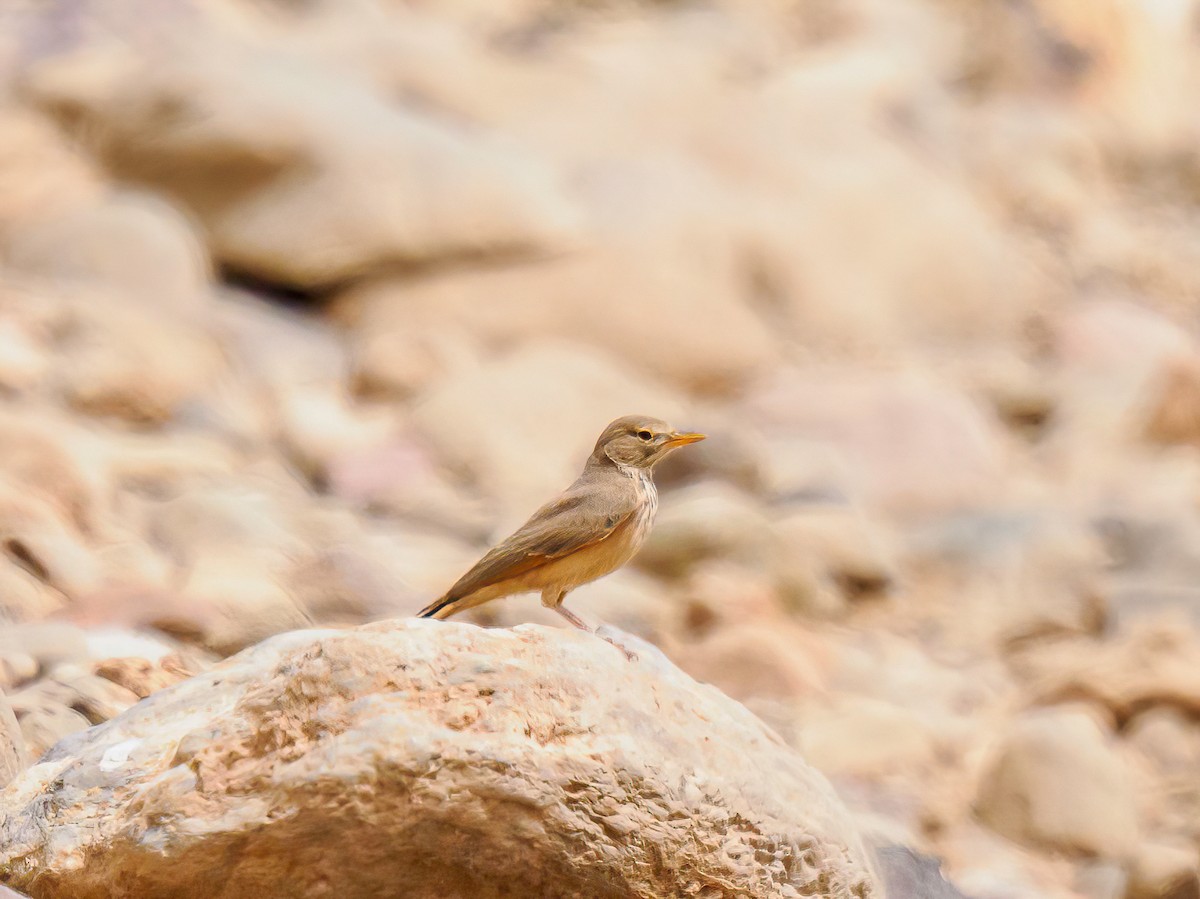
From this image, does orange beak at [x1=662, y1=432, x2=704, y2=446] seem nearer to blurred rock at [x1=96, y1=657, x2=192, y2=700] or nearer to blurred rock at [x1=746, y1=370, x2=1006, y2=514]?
blurred rock at [x1=96, y1=657, x2=192, y2=700]

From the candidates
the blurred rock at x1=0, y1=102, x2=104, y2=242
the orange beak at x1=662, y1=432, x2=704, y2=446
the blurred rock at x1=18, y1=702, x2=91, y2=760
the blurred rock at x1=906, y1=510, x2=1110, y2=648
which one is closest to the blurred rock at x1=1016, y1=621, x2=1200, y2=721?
the blurred rock at x1=906, y1=510, x2=1110, y2=648

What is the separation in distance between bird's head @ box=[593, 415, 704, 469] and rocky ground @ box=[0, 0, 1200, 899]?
1.41 metres

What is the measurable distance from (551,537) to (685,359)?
824 cm

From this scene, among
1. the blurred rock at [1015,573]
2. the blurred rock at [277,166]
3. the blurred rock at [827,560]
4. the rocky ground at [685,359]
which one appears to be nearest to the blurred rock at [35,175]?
the rocky ground at [685,359]

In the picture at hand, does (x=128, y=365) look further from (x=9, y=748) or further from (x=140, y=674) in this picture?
(x=9, y=748)

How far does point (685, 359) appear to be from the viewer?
1327cm

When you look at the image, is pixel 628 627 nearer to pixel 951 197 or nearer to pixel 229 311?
pixel 229 311

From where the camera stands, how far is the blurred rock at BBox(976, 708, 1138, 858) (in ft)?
22.5

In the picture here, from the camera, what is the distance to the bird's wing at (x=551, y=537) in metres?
5.13

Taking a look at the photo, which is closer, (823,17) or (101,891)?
(101,891)

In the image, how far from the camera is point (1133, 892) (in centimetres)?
643

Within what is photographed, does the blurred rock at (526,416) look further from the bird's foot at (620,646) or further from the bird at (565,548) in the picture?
the bird's foot at (620,646)

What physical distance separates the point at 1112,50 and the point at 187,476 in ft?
46.9

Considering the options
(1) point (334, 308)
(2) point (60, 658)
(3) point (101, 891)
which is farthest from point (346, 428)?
(3) point (101, 891)
